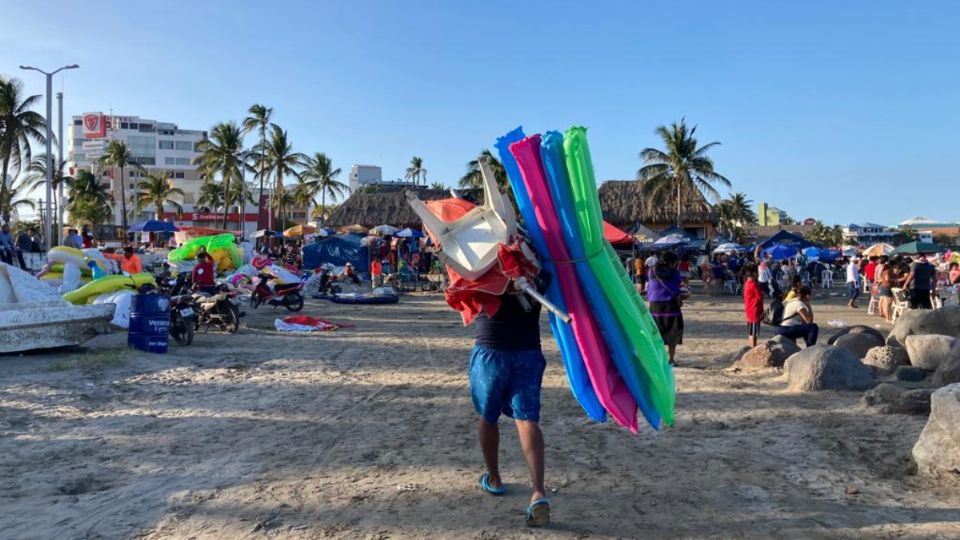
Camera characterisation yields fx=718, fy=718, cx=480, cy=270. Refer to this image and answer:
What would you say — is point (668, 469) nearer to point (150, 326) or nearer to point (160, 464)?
point (160, 464)

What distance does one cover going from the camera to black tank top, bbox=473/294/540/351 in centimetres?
414

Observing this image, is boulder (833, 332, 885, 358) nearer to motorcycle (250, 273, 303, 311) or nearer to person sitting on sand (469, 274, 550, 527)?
person sitting on sand (469, 274, 550, 527)

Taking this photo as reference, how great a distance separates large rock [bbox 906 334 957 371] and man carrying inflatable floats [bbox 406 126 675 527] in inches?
237

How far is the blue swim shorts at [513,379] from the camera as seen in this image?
4.12 m

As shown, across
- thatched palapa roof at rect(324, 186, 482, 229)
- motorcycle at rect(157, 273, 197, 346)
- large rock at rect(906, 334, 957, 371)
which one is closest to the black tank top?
large rock at rect(906, 334, 957, 371)

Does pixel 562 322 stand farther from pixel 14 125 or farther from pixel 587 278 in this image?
pixel 14 125

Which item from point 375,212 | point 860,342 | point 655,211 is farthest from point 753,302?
point 375,212

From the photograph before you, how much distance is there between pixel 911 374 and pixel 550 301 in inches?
240

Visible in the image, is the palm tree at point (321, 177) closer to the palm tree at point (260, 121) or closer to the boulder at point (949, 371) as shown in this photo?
the palm tree at point (260, 121)

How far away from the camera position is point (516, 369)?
413 centimetres

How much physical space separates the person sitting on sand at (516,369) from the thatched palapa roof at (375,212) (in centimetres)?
4204

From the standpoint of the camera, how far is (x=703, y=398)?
7.69 meters

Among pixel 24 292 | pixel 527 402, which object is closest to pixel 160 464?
pixel 527 402

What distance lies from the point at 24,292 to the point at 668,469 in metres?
10.8
